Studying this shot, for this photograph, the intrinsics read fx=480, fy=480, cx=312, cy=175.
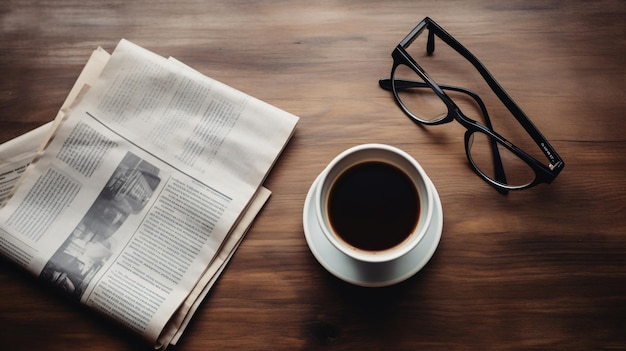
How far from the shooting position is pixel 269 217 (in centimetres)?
69

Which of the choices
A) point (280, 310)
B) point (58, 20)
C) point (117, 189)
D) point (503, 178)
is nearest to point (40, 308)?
point (117, 189)

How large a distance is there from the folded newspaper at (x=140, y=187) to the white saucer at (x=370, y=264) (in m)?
0.09

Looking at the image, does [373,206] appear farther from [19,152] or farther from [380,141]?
[19,152]

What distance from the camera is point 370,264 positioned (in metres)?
0.63

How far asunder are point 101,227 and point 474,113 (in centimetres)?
57

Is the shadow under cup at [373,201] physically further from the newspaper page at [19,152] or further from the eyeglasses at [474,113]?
the newspaper page at [19,152]

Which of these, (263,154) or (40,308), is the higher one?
(263,154)

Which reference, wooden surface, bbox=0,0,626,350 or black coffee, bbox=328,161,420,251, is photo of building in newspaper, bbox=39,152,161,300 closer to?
wooden surface, bbox=0,0,626,350

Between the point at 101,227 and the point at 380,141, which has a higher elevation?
the point at 380,141

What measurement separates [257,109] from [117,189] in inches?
9.3

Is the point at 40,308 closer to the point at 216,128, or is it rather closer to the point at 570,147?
the point at 216,128

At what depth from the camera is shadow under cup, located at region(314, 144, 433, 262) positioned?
24.3 inches

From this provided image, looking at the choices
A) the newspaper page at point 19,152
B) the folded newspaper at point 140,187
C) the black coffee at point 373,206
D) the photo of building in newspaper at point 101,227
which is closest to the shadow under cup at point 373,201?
the black coffee at point 373,206

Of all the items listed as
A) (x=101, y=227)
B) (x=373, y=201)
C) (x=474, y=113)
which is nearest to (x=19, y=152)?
(x=101, y=227)
